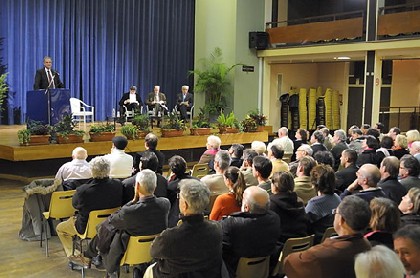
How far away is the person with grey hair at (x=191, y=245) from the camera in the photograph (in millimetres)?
3098

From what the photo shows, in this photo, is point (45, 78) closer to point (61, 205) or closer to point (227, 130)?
point (227, 130)

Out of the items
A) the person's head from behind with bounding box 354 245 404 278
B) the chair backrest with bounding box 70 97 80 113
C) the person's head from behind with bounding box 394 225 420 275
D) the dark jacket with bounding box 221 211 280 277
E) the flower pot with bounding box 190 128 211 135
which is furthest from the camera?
the chair backrest with bounding box 70 97 80 113

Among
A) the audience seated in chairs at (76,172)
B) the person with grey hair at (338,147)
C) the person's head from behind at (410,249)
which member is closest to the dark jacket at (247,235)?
the person's head from behind at (410,249)

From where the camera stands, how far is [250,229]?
11.3ft

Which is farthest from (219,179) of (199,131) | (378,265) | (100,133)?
(199,131)

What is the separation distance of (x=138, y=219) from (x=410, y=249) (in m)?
2.03

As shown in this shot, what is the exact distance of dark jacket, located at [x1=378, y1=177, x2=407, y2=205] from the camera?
4.55 meters

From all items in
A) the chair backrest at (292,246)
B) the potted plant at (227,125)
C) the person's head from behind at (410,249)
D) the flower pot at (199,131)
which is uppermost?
the potted plant at (227,125)

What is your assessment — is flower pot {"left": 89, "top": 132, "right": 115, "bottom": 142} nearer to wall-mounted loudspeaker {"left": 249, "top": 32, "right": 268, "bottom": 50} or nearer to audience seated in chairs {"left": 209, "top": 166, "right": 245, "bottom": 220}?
audience seated in chairs {"left": 209, "top": 166, "right": 245, "bottom": 220}

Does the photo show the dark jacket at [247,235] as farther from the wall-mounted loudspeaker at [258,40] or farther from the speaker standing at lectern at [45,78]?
the wall-mounted loudspeaker at [258,40]

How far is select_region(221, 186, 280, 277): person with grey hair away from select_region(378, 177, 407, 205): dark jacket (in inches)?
61.4

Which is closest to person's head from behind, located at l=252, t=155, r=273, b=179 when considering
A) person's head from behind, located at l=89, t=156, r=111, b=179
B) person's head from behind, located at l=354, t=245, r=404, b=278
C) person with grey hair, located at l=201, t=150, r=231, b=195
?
person with grey hair, located at l=201, t=150, r=231, b=195

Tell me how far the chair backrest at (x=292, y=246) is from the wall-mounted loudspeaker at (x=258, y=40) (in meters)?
12.2

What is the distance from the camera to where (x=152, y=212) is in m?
3.82
